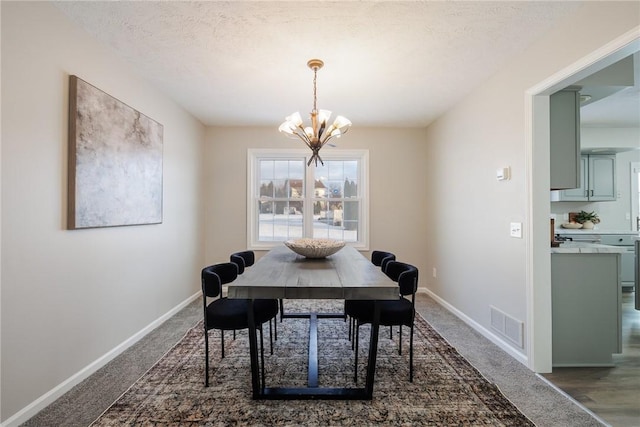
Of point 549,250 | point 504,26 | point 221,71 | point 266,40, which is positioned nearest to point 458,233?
point 549,250

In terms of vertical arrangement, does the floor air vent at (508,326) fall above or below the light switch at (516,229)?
below

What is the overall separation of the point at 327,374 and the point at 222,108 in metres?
3.26

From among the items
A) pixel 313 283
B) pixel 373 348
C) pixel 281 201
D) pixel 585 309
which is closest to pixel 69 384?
pixel 313 283

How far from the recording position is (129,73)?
2707 millimetres

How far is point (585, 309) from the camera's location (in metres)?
2.37

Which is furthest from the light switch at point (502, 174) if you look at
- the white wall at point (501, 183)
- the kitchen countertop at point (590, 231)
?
the kitchen countertop at point (590, 231)

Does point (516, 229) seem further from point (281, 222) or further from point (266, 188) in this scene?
point (266, 188)

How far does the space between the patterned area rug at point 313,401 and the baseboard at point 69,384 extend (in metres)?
0.42

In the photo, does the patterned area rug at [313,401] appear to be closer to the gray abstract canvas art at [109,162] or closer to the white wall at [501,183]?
the white wall at [501,183]

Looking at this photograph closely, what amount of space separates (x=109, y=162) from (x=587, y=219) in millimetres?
6613

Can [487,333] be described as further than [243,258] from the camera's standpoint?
No

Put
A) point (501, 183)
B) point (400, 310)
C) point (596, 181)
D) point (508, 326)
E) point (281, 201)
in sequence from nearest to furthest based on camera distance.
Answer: point (400, 310), point (508, 326), point (501, 183), point (281, 201), point (596, 181)

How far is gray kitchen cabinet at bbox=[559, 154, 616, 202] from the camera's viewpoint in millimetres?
4840

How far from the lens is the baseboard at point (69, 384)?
5.54 ft
